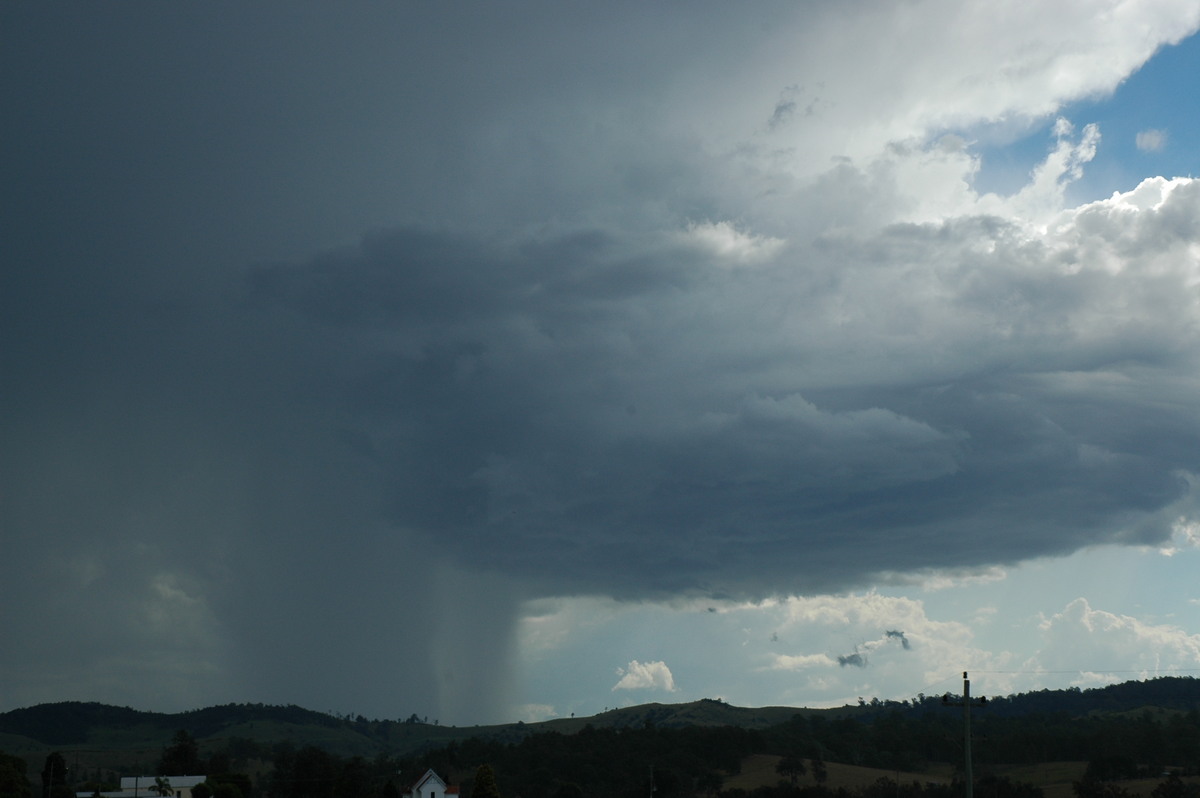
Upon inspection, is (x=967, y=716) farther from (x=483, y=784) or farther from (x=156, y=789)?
(x=156, y=789)

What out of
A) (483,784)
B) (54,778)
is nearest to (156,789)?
(54,778)

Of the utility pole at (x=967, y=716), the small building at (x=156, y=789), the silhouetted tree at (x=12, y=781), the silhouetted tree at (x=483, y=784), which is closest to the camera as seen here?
the utility pole at (x=967, y=716)

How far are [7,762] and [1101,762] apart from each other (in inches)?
7094

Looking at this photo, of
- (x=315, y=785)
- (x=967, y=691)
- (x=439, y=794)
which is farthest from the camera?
(x=315, y=785)

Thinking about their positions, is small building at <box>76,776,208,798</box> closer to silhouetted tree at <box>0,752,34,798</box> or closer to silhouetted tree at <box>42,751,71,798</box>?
silhouetted tree at <box>42,751,71,798</box>

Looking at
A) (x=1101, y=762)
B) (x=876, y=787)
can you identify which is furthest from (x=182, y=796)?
(x=1101, y=762)

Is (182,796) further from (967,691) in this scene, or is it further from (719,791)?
(967,691)

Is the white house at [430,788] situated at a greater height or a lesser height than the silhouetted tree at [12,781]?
lesser

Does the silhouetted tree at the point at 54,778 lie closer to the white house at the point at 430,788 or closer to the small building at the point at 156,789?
the small building at the point at 156,789

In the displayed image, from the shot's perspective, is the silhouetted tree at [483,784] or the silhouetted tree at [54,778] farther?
the silhouetted tree at [54,778]

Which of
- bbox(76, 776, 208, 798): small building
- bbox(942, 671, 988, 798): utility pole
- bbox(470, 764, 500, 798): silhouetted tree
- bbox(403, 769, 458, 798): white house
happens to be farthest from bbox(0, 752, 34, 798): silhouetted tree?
bbox(942, 671, 988, 798): utility pole

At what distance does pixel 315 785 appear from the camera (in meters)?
188

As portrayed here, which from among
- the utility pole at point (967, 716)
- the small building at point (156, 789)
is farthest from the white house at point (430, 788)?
the utility pole at point (967, 716)

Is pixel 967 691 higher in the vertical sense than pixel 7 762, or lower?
higher
